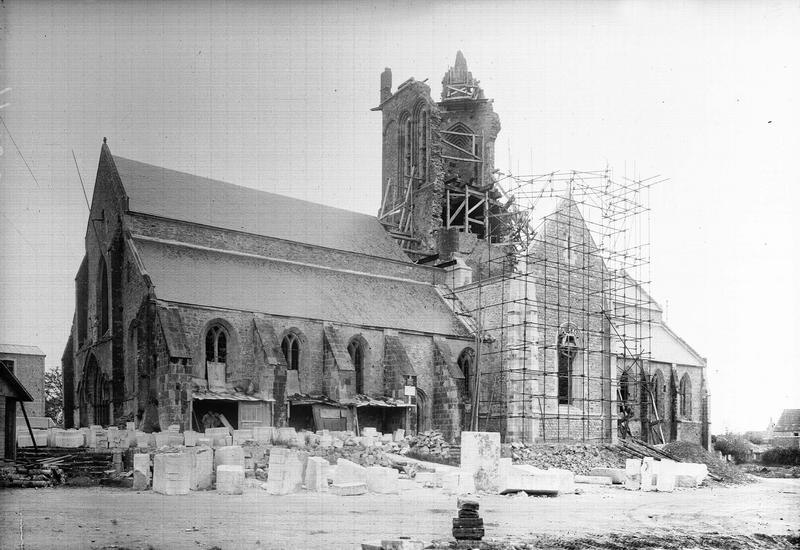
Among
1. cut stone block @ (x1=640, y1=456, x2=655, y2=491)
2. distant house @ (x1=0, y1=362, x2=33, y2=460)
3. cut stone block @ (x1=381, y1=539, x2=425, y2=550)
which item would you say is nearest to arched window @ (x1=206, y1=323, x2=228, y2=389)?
distant house @ (x1=0, y1=362, x2=33, y2=460)

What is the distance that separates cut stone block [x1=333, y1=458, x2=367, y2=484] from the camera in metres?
19.5

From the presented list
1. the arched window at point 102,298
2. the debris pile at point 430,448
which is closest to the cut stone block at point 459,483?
the debris pile at point 430,448

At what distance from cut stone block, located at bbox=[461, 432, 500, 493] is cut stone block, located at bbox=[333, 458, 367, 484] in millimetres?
2406

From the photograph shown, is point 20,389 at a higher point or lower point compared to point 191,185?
lower

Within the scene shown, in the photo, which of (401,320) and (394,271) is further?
(394,271)

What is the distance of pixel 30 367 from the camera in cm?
4428

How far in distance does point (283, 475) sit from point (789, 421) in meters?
52.2

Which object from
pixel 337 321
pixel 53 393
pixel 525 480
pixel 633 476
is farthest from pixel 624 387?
pixel 53 393

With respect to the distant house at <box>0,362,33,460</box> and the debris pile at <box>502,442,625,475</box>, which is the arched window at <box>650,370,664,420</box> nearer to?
the debris pile at <box>502,442,625,475</box>

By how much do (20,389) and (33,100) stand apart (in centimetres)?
869

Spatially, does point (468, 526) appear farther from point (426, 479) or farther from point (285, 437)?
point (285, 437)

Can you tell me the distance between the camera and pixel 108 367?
32.0 m

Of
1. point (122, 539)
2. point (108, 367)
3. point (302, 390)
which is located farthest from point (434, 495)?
point (108, 367)

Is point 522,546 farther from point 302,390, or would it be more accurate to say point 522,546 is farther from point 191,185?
point 191,185
